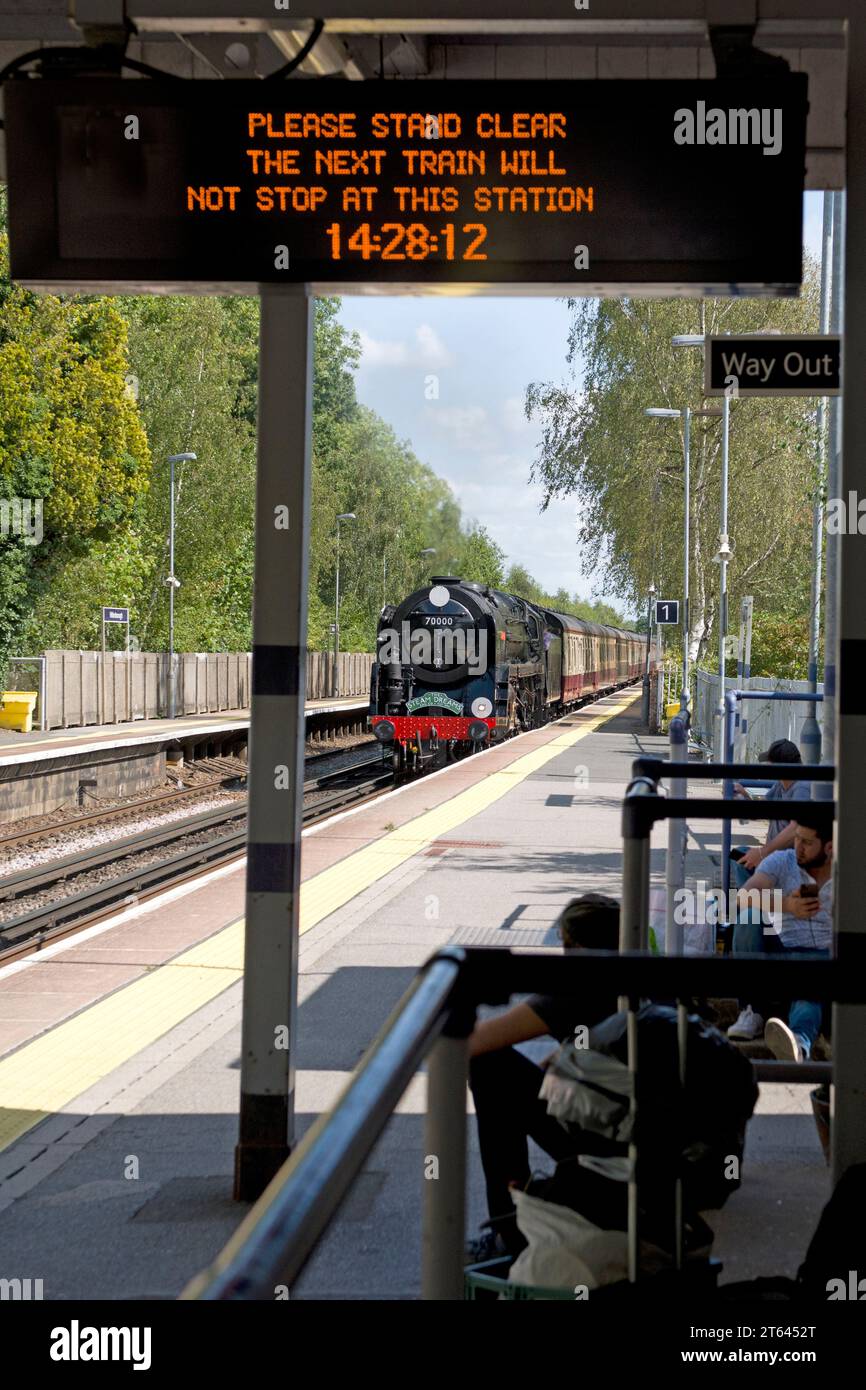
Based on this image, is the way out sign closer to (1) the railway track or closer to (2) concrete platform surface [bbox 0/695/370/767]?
(1) the railway track

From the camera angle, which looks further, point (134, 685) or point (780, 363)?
point (134, 685)

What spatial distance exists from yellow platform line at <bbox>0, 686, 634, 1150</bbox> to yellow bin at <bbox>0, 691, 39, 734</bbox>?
75.3 feet

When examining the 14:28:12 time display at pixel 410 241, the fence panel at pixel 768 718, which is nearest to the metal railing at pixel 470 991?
the 14:28:12 time display at pixel 410 241

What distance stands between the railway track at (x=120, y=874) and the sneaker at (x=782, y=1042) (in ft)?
21.7

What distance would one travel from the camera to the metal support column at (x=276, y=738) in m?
5.39

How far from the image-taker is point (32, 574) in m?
38.1

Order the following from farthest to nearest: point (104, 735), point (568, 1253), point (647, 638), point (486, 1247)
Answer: point (647, 638)
point (104, 735)
point (486, 1247)
point (568, 1253)

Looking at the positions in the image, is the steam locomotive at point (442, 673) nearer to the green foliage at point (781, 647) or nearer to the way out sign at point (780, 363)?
the green foliage at point (781, 647)

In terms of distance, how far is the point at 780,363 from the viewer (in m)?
5.90
